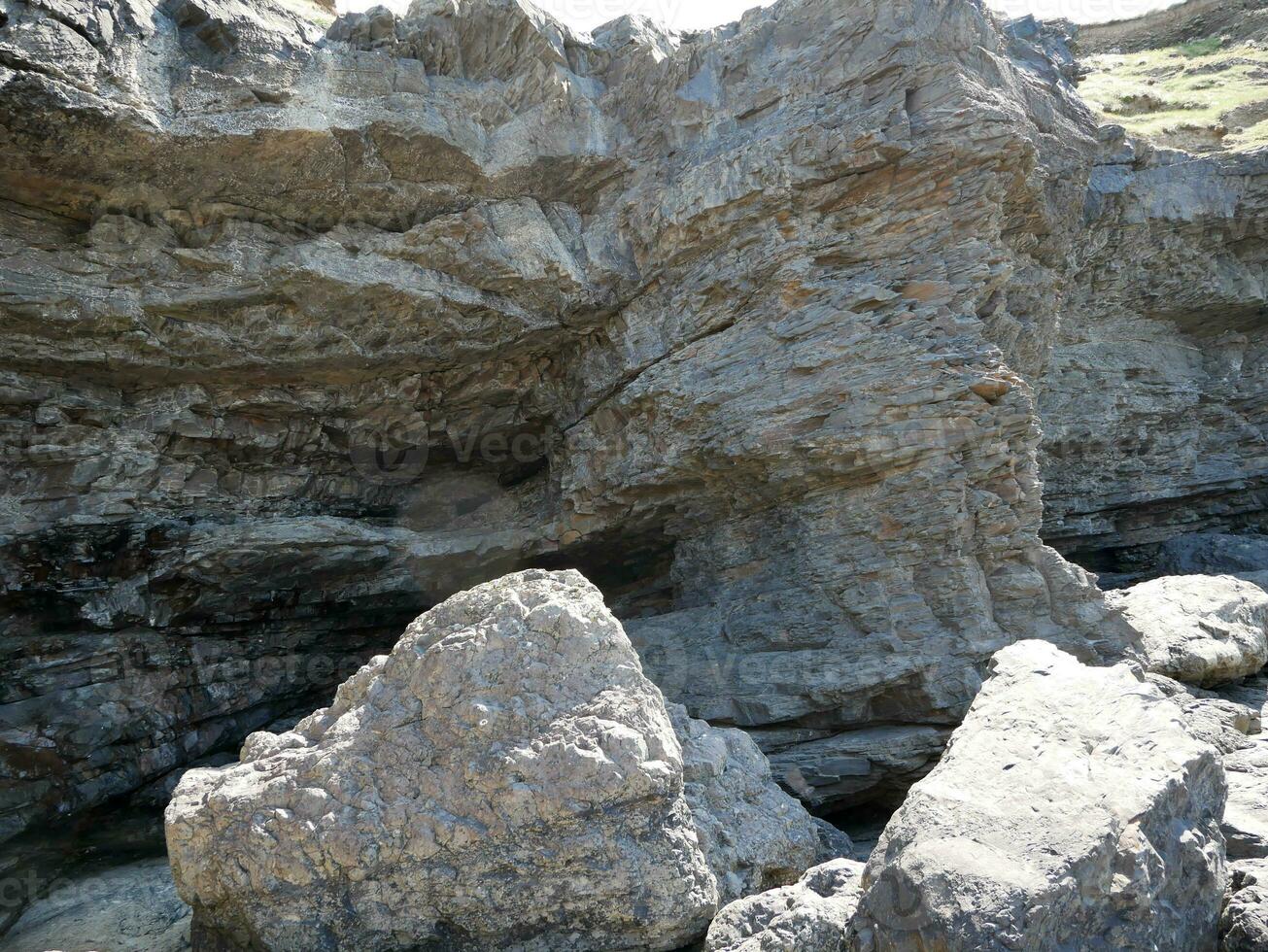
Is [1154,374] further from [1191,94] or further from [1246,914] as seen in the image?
[1246,914]

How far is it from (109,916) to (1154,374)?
57.8 feet

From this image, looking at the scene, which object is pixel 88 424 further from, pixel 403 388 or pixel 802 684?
pixel 802 684

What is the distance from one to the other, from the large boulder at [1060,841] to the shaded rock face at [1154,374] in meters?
10.2

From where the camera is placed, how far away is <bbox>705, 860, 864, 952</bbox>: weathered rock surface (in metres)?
4.92

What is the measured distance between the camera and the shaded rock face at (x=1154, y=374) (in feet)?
49.7

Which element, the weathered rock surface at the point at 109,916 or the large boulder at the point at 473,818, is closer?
the large boulder at the point at 473,818

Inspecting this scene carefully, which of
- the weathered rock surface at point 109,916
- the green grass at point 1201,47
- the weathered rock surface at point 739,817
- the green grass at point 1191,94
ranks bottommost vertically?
the weathered rock surface at point 109,916

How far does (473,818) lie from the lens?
5453 mm

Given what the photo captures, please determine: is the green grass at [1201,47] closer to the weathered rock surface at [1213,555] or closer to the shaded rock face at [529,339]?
the weathered rock surface at [1213,555]

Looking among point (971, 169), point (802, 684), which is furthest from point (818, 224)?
point (802, 684)

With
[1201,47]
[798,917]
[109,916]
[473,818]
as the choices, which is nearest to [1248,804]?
[798,917]

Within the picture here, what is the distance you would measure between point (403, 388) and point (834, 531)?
6.27 meters

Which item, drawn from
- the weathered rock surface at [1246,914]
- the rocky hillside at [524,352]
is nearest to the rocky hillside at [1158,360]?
the rocky hillside at [524,352]

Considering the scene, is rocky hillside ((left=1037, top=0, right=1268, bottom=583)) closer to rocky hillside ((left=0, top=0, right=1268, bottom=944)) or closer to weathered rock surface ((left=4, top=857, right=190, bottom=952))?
rocky hillside ((left=0, top=0, right=1268, bottom=944))
